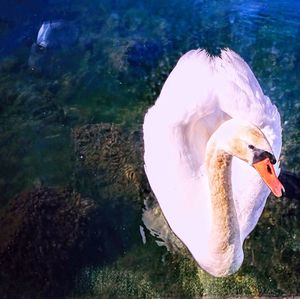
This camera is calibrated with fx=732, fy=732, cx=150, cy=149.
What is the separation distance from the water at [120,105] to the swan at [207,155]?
0.06 metres

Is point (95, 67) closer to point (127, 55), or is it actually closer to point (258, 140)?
point (127, 55)

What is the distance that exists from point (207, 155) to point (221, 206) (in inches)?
4.9

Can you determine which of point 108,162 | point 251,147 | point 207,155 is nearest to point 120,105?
point 108,162

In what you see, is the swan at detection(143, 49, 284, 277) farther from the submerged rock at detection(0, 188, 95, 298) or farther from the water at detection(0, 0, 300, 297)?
the submerged rock at detection(0, 188, 95, 298)

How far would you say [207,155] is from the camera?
1.55 m

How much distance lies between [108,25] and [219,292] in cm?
74

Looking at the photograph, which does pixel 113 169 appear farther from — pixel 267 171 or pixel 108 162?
pixel 267 171

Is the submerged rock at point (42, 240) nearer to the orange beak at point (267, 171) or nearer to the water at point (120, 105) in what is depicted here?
the water at point (120, 105)

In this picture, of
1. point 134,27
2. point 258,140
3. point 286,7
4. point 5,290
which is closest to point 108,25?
point 134,27

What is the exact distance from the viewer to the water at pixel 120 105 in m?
1.75

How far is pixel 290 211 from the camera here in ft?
6.10

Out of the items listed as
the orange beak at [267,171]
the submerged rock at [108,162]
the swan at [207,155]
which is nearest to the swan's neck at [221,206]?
the swan at [207,155]

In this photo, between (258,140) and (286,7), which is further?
(286,7)

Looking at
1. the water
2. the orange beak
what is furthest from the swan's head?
the water
